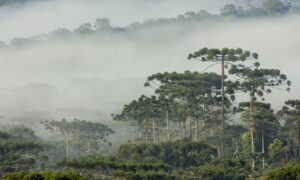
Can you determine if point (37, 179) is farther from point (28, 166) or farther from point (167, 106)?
point (167, 106)

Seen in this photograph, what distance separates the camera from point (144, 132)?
19412 cm

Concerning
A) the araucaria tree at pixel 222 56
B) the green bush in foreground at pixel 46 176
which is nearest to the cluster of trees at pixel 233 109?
the araucaria tree at pixel 222 56

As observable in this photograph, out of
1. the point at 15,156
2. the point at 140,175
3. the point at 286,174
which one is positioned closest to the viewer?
the point at 286,174

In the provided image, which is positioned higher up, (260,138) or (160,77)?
(160,77)

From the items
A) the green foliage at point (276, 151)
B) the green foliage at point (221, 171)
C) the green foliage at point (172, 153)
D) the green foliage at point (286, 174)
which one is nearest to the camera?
the green foliage at point (286, 174)

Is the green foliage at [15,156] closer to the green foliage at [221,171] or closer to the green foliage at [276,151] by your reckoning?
the green foliage at [221,171]

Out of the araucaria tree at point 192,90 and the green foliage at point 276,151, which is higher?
the araucaria tree at point 192,90

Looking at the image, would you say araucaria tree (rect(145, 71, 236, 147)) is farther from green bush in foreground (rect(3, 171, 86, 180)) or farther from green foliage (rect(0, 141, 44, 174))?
green bush in foreground (rect(3, 171, 86, 180))

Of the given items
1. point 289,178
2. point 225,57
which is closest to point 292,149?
point 225,57

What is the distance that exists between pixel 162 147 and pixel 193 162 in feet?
25.9

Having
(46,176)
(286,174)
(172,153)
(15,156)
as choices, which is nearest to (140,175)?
(286,174)

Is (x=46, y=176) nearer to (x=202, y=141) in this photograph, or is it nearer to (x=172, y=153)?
(x=172, y=153)

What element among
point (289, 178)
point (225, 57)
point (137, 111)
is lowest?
point (289, 178)

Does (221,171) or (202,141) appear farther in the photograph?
(202,141)
